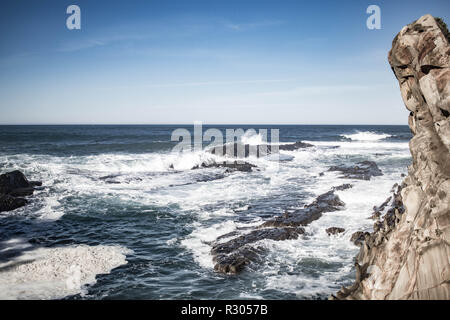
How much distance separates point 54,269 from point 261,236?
24.5 feet

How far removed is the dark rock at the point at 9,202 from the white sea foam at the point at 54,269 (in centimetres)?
603

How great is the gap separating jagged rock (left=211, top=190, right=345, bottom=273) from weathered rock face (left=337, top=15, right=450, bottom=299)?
4088 millimetres

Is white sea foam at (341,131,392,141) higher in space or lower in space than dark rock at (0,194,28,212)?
higher

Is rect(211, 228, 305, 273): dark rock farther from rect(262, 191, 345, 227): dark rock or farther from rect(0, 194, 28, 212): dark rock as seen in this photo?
rect(0, 194, 28, 212): dark rock

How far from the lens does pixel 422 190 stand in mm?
6324

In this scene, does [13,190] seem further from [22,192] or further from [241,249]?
[241,249]

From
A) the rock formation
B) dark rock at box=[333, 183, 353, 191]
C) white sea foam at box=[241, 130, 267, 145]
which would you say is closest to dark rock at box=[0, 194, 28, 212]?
the rock formation

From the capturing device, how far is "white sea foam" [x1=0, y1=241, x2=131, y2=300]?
8.79 metres

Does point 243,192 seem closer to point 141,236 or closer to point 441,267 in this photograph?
point 141,236

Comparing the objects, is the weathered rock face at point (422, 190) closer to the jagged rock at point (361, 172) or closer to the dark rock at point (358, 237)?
the dark rock at point (358, 237)

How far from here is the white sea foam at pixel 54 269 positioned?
8.79m

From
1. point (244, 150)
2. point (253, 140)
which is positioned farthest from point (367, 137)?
point (244, 150)
